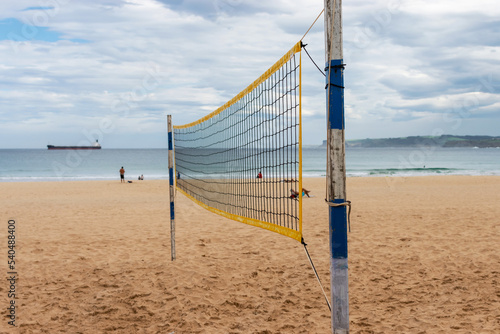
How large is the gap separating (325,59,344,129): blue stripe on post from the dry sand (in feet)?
7.70

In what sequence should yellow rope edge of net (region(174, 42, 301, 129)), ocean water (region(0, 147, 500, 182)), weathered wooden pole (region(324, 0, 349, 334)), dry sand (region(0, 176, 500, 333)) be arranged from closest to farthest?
weathered wooden pole (region(324, 0, 349, 334)) → yellow rope edge of net (region(174, 42, 301, 129)) → dry sand (region(0, 176, 500, 333)) → ocean water (region(0, 147, 500, 182))

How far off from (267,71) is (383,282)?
3.28 metres

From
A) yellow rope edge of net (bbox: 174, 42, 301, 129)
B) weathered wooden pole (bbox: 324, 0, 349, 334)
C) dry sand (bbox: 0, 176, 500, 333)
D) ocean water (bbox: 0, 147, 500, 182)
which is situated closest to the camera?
weathered wooden pole (bbox: 324, 0, 349, 334)

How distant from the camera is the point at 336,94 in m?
3.27

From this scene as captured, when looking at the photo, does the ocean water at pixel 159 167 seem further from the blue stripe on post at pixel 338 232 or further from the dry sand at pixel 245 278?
the blue stripe on post at pixel 338 232

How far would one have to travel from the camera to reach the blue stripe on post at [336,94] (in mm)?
3256

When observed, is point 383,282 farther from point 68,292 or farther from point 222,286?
point 68,292

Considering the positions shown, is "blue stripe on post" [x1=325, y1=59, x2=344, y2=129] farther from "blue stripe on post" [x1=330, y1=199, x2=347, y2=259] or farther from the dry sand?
the dry sand

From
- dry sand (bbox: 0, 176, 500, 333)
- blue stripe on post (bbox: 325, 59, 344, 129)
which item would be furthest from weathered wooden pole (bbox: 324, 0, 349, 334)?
dry sand (bbox: 0, 176, 500, 333)

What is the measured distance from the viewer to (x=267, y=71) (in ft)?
17.5

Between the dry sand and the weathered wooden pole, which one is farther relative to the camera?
the dry sand

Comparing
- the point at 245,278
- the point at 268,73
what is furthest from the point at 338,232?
the point at 245,278

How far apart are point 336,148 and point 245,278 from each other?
3.25 meters

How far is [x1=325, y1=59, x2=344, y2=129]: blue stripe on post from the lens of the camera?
3.26 metres
